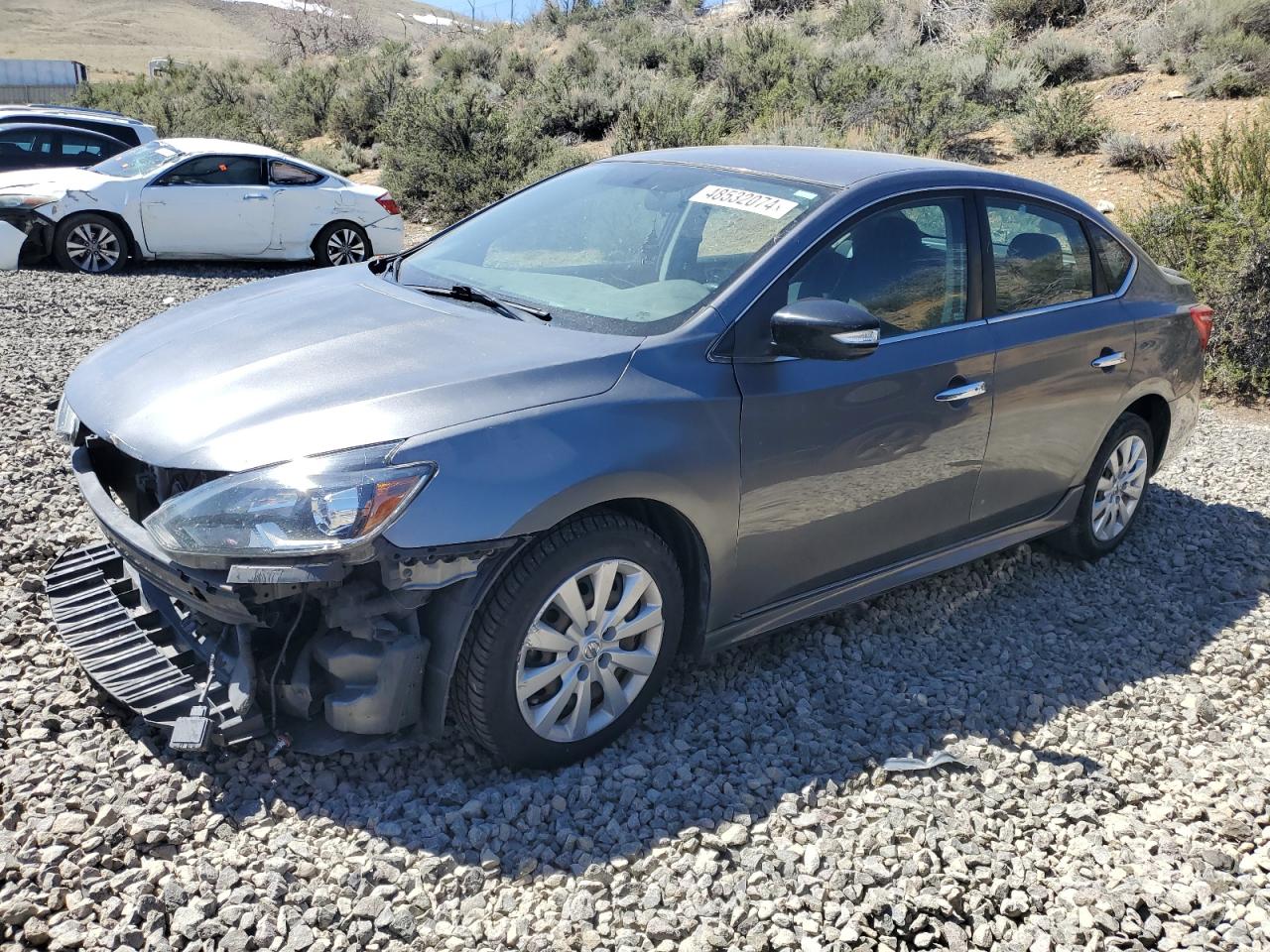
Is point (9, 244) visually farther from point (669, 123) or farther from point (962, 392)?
point (962, 392)

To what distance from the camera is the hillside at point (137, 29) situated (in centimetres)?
7338

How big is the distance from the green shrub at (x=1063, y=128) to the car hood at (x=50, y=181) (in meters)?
12.3

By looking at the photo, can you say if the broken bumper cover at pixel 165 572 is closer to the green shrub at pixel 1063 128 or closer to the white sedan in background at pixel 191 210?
the white sedan in background at pixel 191 210

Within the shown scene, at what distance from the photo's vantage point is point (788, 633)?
4379 millimetres

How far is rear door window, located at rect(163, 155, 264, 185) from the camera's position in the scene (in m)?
11.8

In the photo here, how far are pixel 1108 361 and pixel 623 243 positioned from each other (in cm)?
224

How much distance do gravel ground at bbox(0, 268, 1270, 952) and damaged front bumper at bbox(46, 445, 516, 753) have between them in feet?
0.74

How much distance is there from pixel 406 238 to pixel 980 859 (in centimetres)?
1395

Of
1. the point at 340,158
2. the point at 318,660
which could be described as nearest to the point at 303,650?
the point at 318,660

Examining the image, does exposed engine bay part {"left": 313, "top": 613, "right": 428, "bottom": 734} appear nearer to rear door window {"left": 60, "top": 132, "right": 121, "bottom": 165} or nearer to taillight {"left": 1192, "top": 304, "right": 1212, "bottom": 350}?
taillight {"left": 1192, "top": 304, "right": 1212, "bottom": 350}

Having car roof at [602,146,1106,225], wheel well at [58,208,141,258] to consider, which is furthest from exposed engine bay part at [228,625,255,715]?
wheel well at [58,208,141,258]

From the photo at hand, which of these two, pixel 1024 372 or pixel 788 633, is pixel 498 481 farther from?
pixel 1024 372

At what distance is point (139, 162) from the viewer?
12.0 m

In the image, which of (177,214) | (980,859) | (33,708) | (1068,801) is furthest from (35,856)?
(177,214)
